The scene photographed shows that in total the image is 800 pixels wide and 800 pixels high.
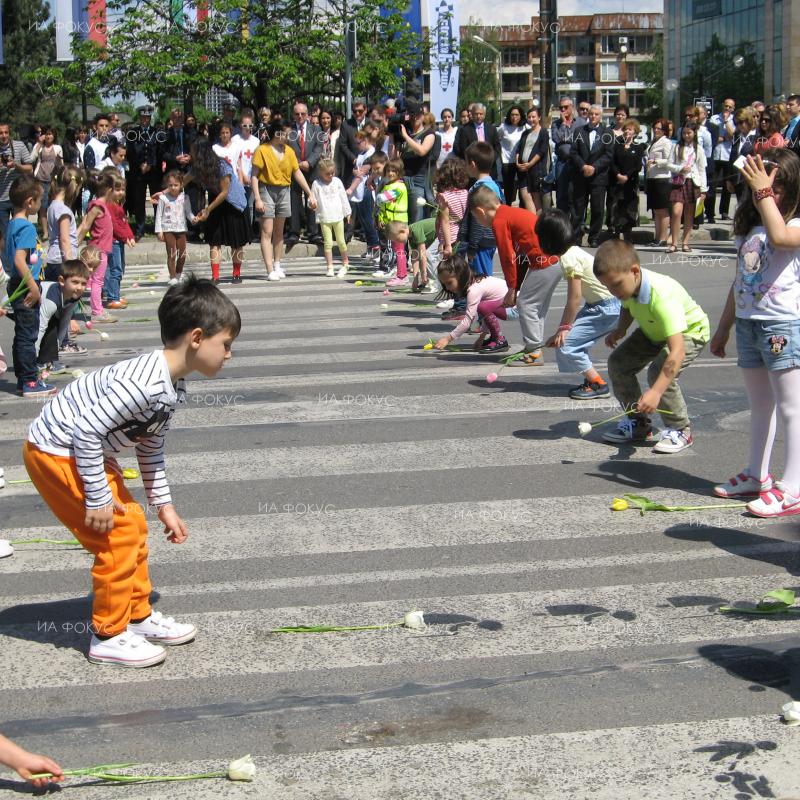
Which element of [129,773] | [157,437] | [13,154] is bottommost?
[129,773]

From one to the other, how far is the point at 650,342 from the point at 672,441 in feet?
2.03

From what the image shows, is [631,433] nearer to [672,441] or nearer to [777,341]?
[672,441]

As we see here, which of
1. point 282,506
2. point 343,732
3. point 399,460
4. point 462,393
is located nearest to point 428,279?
point 462,393

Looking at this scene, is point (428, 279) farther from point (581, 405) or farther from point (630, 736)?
point (630, 736)

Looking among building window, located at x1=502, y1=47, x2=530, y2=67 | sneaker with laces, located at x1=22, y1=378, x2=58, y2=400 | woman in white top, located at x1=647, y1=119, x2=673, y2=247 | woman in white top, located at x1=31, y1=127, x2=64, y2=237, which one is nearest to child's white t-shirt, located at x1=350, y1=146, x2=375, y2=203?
woman in white top, located at x1=647, y1=119, x2=673, y2=247

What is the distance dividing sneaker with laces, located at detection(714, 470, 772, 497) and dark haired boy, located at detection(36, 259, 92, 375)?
5.66 metres

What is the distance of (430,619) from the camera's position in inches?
192

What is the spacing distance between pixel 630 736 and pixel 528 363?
21.7ft

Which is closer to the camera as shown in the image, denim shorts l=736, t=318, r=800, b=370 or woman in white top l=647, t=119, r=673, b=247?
denim shorts l=736, t=318, r=800, b=370

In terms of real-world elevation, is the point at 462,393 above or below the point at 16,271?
below

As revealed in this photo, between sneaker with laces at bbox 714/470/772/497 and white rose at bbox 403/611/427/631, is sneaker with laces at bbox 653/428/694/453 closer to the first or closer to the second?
sneaker with laces at bbox 714/470/772/497

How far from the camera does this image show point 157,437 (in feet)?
14.9

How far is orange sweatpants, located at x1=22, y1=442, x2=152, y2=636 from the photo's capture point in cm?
436

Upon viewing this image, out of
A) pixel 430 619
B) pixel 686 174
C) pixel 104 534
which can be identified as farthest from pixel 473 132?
pixel 104 534
